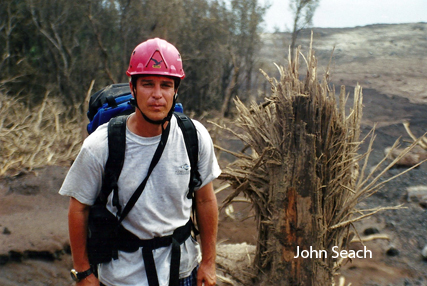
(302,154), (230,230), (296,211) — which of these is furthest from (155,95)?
(230,230)

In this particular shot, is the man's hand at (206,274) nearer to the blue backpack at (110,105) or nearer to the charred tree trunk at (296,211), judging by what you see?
the blue backpack at (110,105)

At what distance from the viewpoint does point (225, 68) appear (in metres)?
14.1

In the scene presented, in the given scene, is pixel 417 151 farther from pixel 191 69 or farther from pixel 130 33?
pixel 130 33

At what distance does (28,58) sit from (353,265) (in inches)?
414

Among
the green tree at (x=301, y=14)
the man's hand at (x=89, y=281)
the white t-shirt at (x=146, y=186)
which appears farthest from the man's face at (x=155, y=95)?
the green tree at (x=301, y=14)

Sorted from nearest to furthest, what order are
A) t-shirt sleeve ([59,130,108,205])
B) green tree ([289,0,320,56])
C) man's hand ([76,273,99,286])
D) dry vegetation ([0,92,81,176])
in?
1. t-shirt sleeve ([59,130,108,205])
2. man's hand ([76,273,99,286])
3. dry vegetation ([0,92,81,176])
4. green tree ([289,0,320,56])

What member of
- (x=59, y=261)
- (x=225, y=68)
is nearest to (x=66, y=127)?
(x=59, y=261)

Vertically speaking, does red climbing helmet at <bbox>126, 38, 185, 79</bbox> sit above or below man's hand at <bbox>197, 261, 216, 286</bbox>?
above

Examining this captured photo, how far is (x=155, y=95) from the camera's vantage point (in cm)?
197

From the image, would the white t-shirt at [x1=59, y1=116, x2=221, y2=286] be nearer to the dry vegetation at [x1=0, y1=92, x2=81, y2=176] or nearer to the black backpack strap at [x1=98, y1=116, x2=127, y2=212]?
the black backpack strap at [x1=98, y1=116, x2=127, y2=212]

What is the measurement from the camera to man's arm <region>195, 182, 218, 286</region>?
7.32 feet

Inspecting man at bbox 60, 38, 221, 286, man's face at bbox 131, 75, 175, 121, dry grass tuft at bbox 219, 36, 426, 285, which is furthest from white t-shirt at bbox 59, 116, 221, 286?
dry grass tuft at bbox 219, 36, 426, 285

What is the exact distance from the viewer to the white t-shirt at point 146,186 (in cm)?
189

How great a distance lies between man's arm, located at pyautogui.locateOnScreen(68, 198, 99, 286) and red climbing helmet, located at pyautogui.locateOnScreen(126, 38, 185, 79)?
2.23 ft
